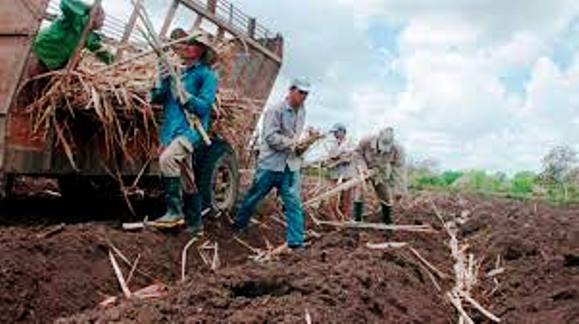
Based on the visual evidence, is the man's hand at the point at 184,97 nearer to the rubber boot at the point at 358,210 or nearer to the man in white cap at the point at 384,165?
the man in white cap at the point at 384,165

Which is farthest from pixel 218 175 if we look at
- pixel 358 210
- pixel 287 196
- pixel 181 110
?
pixel 358 210

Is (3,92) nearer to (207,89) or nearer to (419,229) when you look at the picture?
(207,89)

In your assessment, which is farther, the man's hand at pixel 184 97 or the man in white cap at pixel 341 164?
the man in white cap at pixel 341 164

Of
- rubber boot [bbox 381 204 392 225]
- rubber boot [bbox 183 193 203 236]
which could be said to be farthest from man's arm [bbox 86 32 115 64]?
rubber boot [bbox 381 204 392 225]

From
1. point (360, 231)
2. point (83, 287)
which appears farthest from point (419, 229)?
point (83, 287)

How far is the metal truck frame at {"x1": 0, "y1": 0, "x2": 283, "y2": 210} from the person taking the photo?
708cm

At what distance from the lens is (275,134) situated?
8.66m

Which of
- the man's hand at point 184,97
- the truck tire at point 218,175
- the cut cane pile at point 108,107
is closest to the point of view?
the cut cane pile at point 108,107

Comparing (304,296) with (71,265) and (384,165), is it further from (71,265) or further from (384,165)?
(384,165)

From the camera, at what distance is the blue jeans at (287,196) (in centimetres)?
862

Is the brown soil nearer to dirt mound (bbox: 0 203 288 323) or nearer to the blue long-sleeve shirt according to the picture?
dirt mound (bbox: 0 203 288 323)

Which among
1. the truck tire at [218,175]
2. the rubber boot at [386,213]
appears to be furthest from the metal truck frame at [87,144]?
the rubber boot at [386,213]

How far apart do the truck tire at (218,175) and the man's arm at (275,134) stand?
63 centimetres

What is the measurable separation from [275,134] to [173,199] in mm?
1399
